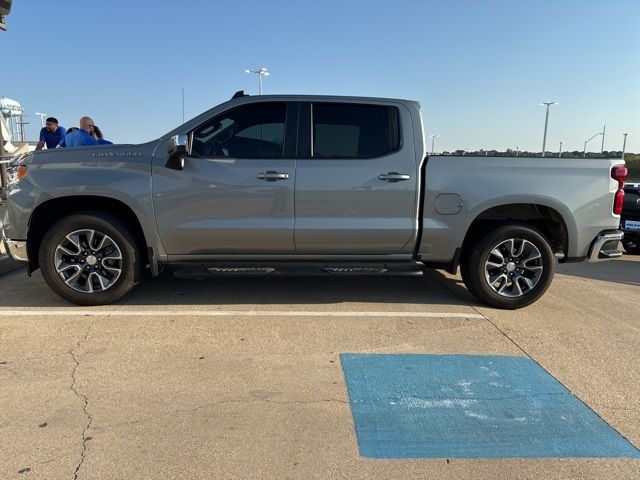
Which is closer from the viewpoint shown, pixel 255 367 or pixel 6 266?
pixel 255 367

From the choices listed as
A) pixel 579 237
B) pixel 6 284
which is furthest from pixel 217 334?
pixel 579 237

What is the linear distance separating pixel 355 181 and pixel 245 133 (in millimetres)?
→ 1172

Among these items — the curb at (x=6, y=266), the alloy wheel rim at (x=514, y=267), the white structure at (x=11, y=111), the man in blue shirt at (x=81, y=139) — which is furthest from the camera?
the white structure at (x=11, y=111)

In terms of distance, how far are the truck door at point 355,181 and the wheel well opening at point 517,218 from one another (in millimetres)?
715

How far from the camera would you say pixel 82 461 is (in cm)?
237

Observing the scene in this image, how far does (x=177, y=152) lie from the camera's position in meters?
4.33

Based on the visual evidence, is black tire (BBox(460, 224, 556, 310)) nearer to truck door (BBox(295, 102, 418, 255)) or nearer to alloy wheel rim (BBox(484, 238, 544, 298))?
alloy wheel rim (BBox(484, 238, 544, 298))

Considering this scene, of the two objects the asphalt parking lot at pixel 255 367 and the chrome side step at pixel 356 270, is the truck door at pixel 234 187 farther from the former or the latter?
the asphalt parking lot at pixel 255 367

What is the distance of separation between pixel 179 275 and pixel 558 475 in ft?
11.3

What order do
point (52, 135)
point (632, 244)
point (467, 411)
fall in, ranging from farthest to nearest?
1. point (52, 135)
2. point (632, 244)
3. point (467, 411)

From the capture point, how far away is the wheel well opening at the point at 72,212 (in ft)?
14.9

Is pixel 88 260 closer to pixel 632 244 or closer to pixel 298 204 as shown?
pixel 298 204

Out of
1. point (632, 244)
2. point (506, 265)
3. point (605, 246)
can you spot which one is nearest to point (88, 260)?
point (506, 265)

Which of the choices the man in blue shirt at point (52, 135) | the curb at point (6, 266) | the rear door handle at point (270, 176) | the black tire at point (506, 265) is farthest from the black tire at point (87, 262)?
the man in blue shirt at point (52, 135)
